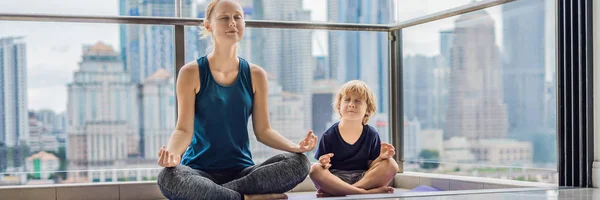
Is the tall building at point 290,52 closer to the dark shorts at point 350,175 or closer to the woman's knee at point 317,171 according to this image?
the dark shorts at point 350,175

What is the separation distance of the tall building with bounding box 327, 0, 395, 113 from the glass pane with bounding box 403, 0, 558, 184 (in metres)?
0.13

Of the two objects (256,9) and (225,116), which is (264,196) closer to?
(225,116)

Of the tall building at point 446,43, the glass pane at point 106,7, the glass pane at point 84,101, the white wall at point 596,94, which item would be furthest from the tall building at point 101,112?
the white wall at point 596,94

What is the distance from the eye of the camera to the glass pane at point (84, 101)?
3.41 meters

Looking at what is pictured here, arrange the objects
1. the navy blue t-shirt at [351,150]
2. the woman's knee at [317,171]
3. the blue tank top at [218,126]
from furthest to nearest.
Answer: the navy blue t-shirt at [351,150] < the woman's knee at [317,171] < the blue tank top at [218,126]

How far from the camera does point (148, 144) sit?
3596mm

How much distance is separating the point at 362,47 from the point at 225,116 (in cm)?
136

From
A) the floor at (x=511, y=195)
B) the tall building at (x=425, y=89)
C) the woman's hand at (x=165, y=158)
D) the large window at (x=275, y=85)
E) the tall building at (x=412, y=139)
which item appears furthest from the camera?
the tall building at (x=412, y=139)

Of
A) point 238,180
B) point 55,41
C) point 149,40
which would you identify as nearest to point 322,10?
point 149,40

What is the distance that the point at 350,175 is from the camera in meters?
3.13

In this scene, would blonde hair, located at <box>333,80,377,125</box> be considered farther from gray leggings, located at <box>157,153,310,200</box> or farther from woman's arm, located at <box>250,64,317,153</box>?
gray leggings, located at <box>157,153,310,200</box>

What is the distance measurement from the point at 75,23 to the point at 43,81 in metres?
0.29

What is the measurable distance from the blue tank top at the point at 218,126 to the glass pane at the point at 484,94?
48.6 inches

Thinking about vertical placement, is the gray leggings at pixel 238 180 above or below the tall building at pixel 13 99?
below
